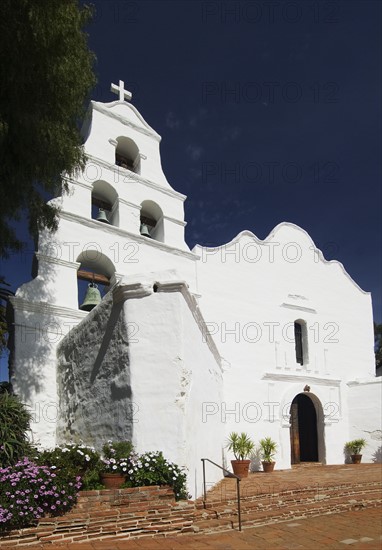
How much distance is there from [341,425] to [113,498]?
12.3 metres

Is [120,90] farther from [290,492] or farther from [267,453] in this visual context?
[290,492]

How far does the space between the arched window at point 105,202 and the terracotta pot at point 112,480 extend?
7830 mm

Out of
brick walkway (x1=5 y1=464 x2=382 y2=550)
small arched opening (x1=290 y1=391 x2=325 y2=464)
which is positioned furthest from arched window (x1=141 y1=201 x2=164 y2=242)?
brick walkway (x1=5 y1=464 x2=382 y2=550)

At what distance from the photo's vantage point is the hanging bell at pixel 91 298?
12023 mm

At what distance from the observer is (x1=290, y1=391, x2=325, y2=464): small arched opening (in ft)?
53.0

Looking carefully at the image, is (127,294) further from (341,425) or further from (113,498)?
(341,425)

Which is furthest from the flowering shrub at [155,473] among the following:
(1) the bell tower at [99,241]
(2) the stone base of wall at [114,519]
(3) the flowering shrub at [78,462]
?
(1) the bell tower at [99,241]

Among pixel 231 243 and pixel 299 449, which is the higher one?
pixel 231 243

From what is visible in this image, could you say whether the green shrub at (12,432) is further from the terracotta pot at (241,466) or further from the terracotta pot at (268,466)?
the terracotta pot at (268,466)

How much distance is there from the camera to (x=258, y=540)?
659 cm

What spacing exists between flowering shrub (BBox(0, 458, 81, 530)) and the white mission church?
1.66 meters

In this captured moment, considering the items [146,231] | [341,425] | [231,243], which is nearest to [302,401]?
[341,425]

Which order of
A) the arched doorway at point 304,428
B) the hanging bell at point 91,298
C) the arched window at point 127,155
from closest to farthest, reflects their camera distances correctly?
the hanging bell at point 91,298 → the arched window at point 127,155 → the arched doorway at point 304,428

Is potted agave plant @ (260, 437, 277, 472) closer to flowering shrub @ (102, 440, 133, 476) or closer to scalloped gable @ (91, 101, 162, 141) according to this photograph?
flowering shrub @ (102, 440, 133, 476)
